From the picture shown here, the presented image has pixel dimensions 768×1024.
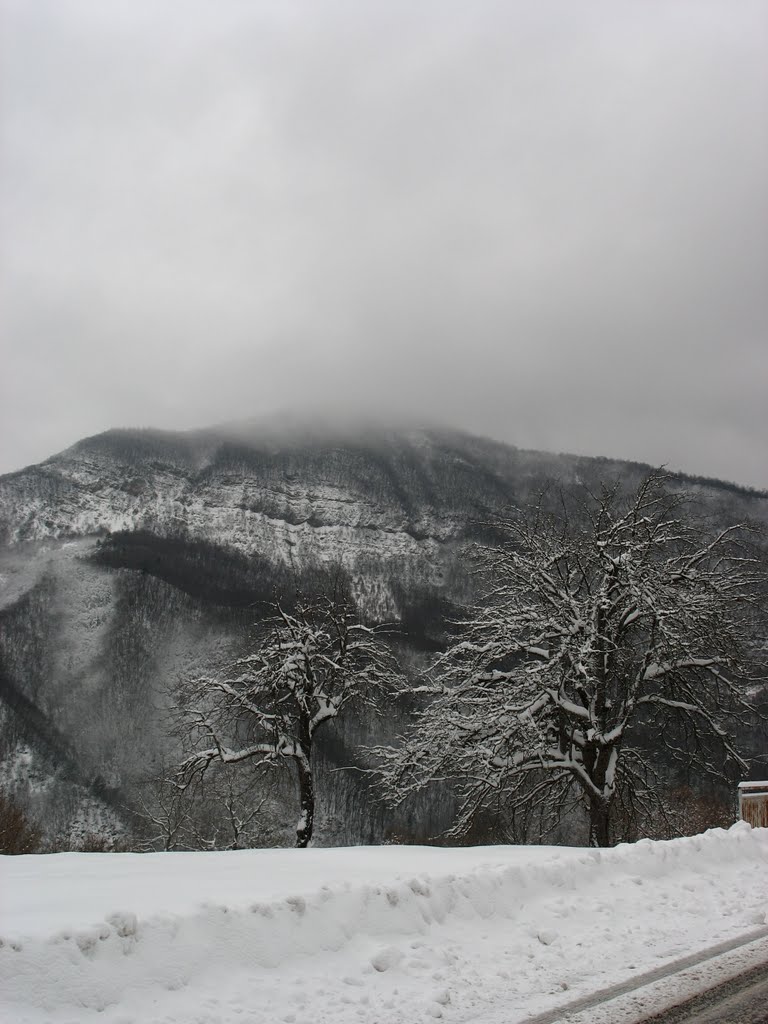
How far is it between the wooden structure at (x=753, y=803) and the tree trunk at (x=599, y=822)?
3.10 m

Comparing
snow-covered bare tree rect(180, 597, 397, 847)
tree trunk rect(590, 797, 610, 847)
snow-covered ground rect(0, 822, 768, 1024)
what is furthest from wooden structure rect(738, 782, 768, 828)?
snow-covered bare tree rect(180, 597, 397, 847)

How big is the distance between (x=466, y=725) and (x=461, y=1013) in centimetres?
1212

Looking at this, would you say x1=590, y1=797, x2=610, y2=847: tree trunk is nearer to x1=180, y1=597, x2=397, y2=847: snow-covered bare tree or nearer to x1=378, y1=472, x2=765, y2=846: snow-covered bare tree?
x1=378, y1=472, x2=765, y2=846: snow-covered bare tree

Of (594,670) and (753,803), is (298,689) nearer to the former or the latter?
(594,670)

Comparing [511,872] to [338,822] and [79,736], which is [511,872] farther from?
[79,736]

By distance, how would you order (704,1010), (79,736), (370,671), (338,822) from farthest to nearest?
1. (79,736)
2. (338,822)
3. (370,671)
4. (704,1010)

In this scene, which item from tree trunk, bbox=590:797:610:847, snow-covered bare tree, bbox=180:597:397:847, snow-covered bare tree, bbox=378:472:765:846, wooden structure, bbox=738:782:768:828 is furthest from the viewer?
snow-covered bare tree, bbox=180:597:397:847

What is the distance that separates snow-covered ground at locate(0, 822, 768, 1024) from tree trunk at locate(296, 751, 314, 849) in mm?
13005

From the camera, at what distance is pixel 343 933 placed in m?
5.91

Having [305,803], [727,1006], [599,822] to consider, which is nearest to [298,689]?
[305,803]

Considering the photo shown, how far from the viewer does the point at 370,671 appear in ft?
74.8

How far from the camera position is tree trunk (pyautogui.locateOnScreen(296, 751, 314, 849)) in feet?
69.4

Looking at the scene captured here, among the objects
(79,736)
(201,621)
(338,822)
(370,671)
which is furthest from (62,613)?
(370,671)

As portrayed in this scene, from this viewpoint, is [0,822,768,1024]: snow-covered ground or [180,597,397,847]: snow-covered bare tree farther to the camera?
[180,597,397,847]: snow-covered bare tree
